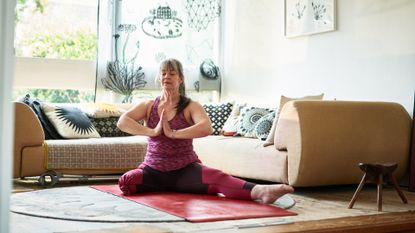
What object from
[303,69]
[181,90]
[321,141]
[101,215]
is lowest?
[101,215]

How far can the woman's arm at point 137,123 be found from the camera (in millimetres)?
3482

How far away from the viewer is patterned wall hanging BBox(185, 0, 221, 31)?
6.44m

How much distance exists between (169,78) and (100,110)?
1779 millimetres

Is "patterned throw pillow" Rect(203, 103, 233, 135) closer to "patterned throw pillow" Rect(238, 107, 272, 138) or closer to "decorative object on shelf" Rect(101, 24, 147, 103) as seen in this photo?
"patterned throw pillow" Rect(238, 107, 272, 138)

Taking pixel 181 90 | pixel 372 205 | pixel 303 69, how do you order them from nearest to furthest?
pixel 372 205
pixel 181 90
pixel 303 69

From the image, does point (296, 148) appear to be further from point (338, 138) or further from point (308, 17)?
point (308, 17)

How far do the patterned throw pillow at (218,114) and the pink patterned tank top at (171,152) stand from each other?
196 cm

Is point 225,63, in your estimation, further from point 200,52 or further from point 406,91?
point 406,91

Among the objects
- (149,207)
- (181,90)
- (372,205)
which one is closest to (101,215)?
Answer: (149,207)

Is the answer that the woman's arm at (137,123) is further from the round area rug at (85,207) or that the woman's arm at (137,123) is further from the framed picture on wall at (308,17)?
the framed picture on wall at (308,17)

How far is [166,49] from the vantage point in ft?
20.7

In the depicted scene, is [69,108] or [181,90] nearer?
[181,90]

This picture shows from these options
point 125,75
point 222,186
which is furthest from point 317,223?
point 125,75

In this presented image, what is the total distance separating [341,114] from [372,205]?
827mm
